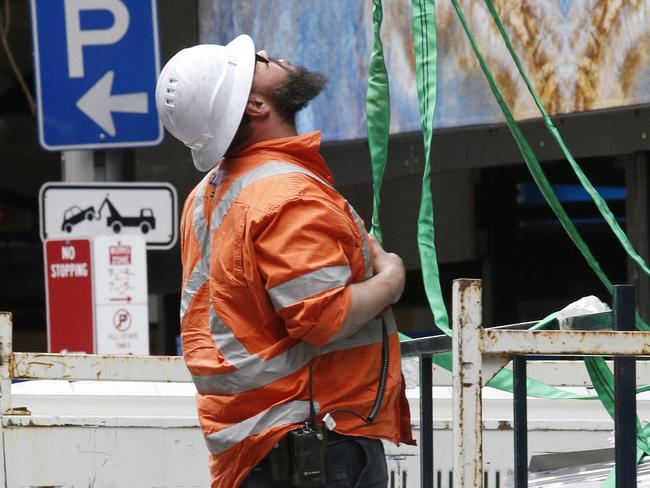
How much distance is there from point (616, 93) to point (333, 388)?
3088mm

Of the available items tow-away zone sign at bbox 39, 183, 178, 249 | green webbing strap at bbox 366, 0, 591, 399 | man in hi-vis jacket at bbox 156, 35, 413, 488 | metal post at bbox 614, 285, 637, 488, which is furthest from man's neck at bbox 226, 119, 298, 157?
tow-away zone sign at bbox 39, 183, 178, 249

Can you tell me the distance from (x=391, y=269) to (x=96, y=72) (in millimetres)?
3801

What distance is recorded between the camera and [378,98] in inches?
141

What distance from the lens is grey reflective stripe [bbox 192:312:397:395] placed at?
2791 millimetres

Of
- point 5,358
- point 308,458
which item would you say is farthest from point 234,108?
point 5,358

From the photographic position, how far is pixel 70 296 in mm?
6270

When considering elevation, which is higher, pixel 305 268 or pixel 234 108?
pixel 234 108

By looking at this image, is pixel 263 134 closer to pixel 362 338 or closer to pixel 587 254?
pixel 362 338

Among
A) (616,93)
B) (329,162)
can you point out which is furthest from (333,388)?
(329,162)

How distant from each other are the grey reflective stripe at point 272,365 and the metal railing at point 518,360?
25cm

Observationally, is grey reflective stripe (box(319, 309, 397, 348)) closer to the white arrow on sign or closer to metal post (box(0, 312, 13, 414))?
metal post (box(0, 312, 13, 414))

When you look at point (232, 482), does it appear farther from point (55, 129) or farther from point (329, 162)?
point (329, 162)

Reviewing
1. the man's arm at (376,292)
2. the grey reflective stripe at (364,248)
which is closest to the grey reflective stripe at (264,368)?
the man's arm at (376,292)

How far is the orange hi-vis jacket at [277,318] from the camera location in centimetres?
271
